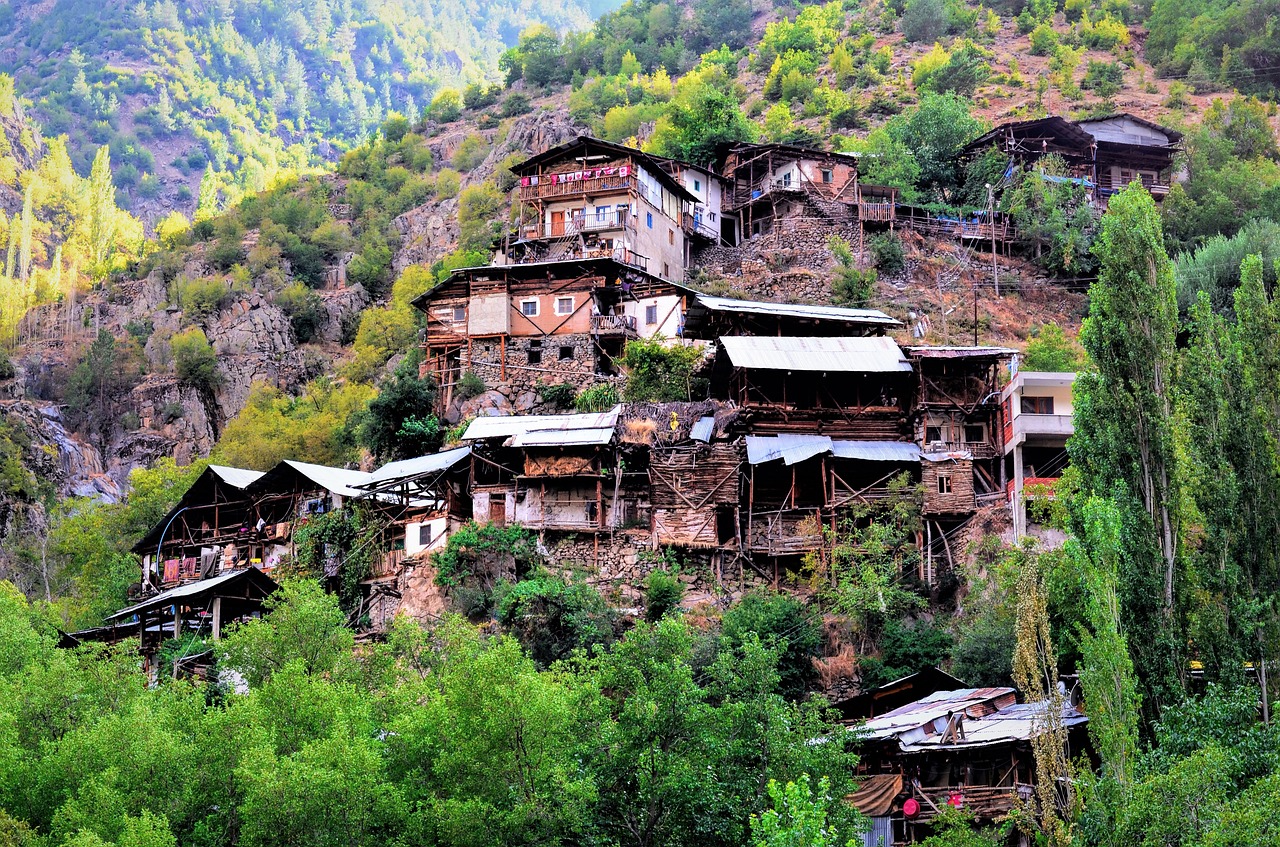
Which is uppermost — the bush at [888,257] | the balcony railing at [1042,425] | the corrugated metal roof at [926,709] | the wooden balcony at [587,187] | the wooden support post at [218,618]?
the wooden balcony at [587,187]

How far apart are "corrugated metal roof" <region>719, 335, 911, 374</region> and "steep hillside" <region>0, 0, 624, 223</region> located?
100662mm

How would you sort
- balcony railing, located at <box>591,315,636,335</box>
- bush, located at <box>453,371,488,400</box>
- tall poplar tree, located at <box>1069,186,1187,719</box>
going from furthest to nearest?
balcony railing, located at <box>591,315,636,335</box> → bush, located at <box>453,371,488,400</box> → tall poplar tree, located at <box>1069,186,1187,719</box>

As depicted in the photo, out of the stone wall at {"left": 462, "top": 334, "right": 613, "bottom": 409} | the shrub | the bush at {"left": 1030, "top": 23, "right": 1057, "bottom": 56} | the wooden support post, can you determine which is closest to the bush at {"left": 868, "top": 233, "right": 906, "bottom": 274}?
the stone wall at {"left": 462, "top": 334, "right": 613, "bottom": 409}

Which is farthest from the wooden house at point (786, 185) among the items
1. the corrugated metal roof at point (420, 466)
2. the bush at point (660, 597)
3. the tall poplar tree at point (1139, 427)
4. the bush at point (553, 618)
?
the tall poplar tree at point (1139, 427)

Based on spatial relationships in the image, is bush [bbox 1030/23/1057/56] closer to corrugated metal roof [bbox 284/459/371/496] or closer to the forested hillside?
the forested hillside

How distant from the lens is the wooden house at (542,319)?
56.7 metres

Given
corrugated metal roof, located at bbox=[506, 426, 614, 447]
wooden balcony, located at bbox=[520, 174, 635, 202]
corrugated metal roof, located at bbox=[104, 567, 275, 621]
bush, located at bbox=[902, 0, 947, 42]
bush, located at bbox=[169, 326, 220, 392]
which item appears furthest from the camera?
bush, located at bbox=[902, 0, 947, 42]

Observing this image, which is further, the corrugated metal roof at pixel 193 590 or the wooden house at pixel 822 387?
the wooden house at pixel 822 387

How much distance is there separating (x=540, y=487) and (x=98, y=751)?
1932 cm

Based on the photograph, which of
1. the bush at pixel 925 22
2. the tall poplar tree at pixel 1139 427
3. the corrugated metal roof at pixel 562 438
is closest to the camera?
the tall poplar tree at pixel 1139 427

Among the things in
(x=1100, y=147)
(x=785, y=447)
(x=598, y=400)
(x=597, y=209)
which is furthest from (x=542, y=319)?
(x=1100, y=147)

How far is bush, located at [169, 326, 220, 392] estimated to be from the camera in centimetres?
7969

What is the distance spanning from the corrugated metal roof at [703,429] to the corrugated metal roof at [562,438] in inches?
110

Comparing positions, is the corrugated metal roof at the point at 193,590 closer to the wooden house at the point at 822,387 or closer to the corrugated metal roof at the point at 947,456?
the wooden house at the point at 822,387
